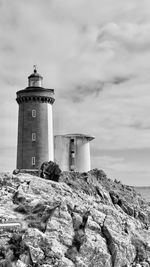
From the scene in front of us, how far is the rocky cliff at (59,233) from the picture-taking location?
25.7m

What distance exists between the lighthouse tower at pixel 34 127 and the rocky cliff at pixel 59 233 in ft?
53.8

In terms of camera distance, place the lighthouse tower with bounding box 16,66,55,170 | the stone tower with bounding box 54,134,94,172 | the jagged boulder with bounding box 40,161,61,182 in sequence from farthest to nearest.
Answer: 1. the stone tower with bounding box 54,134,94,172
2. the lighthouse tower with bounding box 16,66,55,170
3. the jagged boulder with bounding box 40,161,61,182

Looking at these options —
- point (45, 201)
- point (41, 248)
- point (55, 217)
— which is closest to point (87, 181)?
point (45, 201)

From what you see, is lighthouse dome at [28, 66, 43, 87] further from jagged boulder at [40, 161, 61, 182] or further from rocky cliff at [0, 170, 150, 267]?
rocky cliff at [0, 170, 150, 267]

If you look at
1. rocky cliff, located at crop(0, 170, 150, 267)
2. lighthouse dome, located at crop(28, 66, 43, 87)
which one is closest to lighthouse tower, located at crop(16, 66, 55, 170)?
lighthouse dome, located at crop(28, 66, 43, 87)

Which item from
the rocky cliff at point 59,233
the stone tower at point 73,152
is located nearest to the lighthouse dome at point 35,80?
the stone tower at point 73,152

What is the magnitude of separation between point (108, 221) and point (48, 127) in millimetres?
25323

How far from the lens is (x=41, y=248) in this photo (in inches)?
1017

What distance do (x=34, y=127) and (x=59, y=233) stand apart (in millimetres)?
27004

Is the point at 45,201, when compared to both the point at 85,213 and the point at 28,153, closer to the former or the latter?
the point at 85,213

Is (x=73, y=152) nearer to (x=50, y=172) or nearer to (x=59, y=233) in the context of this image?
(x=50, y=172)

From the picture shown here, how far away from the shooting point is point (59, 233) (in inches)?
1091

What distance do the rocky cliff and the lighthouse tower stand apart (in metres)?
16.4

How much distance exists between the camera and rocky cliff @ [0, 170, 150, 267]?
84.3ft
